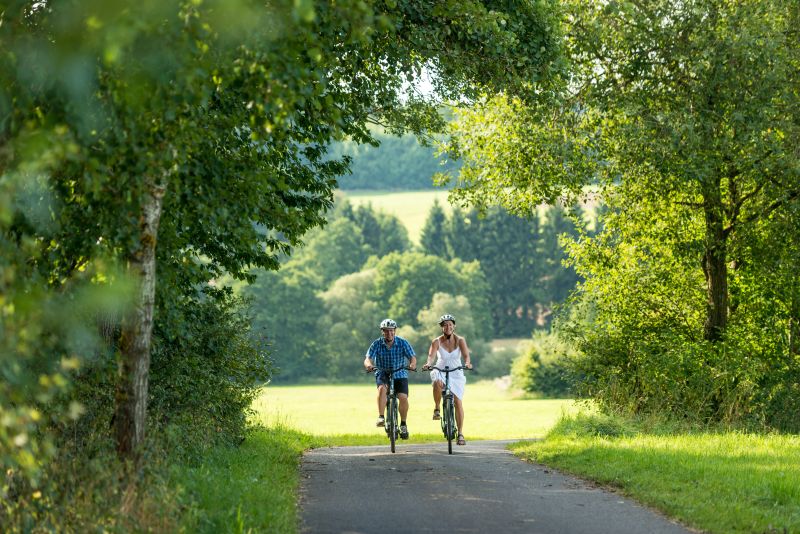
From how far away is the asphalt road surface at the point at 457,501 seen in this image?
9328 millimetres

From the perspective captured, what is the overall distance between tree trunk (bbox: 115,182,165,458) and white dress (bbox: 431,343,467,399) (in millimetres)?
7534

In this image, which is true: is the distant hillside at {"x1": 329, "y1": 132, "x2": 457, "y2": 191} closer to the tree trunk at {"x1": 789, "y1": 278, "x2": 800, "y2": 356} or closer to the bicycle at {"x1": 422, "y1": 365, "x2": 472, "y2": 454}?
the tree trunk at {"x1": 789, "y1": 278, "x2": 800, "y2": 356}

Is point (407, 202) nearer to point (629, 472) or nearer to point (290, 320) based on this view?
point (290, 320)

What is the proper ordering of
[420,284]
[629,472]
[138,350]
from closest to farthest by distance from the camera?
[138,350] → [629,472] → [420,284]

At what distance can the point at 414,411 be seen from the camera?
194 feet

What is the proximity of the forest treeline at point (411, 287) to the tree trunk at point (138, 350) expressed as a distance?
86182 millimetres

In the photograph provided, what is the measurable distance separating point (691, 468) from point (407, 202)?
162 meters

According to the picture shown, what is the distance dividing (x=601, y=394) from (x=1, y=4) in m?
17.1

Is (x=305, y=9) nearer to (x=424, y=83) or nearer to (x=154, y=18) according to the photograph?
(x=154, y=18)

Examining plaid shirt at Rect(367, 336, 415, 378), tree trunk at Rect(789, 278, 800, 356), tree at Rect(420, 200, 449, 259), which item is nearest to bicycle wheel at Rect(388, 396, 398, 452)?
plaid shirt at Rect(367, 336, 415, 378)

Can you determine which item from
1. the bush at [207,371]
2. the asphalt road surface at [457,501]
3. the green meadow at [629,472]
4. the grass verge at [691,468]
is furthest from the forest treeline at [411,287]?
the asphalt road surface at [457,501]

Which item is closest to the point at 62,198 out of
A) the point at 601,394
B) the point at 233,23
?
the point at 233,23

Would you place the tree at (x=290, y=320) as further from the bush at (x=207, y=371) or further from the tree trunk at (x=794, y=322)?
the bush at (x=207, y=371)

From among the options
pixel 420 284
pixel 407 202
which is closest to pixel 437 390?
pixel 420 284
